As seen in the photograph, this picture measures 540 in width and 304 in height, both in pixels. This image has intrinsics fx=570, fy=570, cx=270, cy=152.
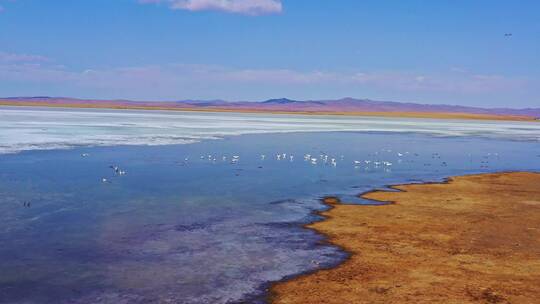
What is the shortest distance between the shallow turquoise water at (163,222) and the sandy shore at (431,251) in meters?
0.69

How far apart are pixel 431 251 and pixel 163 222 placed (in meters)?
5.48

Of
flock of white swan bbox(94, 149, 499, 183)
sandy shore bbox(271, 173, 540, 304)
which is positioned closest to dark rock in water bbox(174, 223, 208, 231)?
sandy shore bbox(271, 173, 540, 304)

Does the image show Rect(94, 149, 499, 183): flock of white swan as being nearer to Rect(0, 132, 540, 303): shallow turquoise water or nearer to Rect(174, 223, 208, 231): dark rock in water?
Rect(0, 132, 540, 303): shallow turquoise water

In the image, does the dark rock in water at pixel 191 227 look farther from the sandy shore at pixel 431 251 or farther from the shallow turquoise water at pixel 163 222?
the sandy shore at pixel 431 251

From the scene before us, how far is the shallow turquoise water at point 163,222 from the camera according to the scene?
8062mm

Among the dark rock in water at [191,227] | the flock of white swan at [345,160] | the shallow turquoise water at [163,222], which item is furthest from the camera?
the flock of white swan at [345,160]

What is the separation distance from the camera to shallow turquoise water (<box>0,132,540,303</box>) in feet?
26.5

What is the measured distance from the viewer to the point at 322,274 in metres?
8.80

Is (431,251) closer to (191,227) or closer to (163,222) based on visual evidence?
(191,227)

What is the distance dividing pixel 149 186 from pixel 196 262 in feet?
25.9

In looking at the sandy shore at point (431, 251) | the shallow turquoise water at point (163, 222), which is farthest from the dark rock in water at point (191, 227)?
the sandy shore at point (431, 251)

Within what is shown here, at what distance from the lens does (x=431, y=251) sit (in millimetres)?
10250

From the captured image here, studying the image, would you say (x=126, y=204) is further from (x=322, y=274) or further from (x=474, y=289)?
(x=474, y=289)

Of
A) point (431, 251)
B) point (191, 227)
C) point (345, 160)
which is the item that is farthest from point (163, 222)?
point (345, 160)
